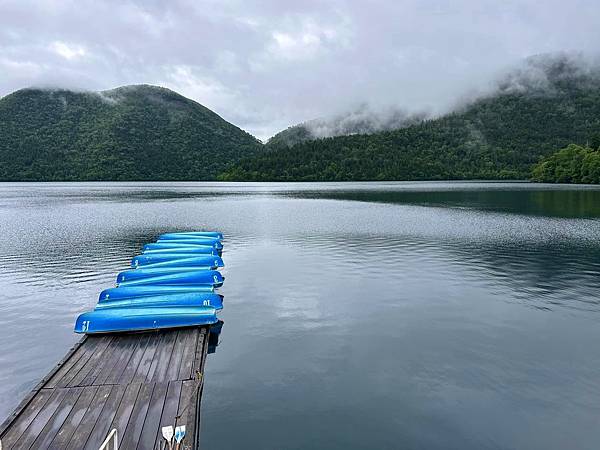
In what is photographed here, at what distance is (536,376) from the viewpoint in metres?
19.2

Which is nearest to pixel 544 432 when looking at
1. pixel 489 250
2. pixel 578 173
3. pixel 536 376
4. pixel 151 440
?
pixel 536 376

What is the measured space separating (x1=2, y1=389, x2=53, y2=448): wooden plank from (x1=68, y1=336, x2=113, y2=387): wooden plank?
3.57ft

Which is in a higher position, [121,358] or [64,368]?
[64,368]

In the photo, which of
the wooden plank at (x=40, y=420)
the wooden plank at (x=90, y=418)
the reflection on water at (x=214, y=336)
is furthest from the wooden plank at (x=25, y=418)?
the reflection on water at (x=214, y=336)

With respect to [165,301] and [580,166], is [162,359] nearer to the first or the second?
[165,301]

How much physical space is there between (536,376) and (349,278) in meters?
18.7

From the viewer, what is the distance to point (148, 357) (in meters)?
19.5

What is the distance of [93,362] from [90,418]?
16.9 feet

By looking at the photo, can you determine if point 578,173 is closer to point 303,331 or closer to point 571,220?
point 571,220

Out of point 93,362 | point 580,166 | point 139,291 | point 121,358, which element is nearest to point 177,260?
point 139,291

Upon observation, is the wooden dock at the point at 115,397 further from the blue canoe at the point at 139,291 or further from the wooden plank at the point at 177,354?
the blue canoe at the point at 139,291

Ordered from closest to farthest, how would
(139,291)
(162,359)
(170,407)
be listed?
(170,407)
(162,359)
(139,291)

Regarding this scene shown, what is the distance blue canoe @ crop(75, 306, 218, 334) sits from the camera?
2233cm

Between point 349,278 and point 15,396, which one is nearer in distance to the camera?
point 15,396
